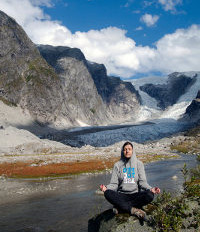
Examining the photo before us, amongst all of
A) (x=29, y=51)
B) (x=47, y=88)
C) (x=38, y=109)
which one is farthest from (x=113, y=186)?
(x=29, y=51)

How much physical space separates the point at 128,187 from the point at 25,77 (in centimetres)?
16007

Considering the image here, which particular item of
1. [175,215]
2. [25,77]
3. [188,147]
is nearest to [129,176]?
[175,215]

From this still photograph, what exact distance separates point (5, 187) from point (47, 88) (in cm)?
14123

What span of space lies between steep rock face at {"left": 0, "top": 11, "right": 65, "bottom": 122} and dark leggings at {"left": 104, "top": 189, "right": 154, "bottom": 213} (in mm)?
144814

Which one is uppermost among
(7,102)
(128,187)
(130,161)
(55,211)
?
(7,102)

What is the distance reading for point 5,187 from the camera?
1193 inches

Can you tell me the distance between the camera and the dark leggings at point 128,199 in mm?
9156

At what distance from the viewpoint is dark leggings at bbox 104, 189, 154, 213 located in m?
9.16

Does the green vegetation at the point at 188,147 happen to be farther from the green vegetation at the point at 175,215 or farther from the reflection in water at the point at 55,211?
the green vegetation at the point at 175,215

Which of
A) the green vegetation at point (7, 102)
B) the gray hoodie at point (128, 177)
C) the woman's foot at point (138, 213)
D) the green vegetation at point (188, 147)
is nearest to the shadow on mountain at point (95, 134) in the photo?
the green vegetation at point (7, 102)

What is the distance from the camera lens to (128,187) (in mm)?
9625

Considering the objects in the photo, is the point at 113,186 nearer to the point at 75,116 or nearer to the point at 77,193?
the point at 77,193

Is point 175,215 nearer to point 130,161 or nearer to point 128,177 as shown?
point 128,177

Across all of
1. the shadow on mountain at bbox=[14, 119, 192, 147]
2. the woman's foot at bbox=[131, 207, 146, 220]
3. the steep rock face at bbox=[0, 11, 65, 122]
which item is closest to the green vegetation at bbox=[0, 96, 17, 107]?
the steep rock face at bbox=[0, 11, 65, 122]
